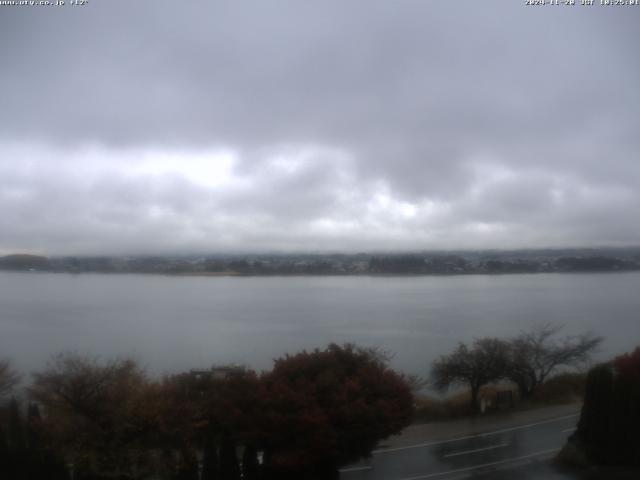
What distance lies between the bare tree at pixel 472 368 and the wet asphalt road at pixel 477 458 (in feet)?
13.8

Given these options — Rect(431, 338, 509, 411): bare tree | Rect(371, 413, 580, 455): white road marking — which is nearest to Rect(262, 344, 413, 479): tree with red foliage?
Rect(371, 413, 580, 455): white road marking

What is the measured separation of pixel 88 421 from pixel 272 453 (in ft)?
9.26

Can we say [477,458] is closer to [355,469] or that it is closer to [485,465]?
[485,465]

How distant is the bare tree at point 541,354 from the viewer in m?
18.1

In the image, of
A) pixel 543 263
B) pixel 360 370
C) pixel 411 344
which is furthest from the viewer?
pixel 543 263

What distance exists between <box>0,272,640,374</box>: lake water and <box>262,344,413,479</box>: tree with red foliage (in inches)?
348

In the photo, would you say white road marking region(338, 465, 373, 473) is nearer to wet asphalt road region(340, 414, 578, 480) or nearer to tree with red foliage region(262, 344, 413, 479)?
wet asphalt road region(340, 414, 578, 480)

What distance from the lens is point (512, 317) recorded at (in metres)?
30.4

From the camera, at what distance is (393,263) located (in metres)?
29.8

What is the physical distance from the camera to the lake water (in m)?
21.0

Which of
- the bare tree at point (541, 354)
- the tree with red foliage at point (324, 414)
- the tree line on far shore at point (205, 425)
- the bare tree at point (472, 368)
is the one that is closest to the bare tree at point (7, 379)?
the tree line on far shore at point (205, 425)

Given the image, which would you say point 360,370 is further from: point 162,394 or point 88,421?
point 88,421

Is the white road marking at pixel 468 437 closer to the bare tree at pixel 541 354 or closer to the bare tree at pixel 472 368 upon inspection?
the bare tree at pixel 472 368

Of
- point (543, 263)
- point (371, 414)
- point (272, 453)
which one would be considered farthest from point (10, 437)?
point (543, 263)
